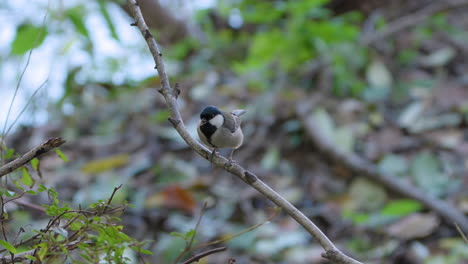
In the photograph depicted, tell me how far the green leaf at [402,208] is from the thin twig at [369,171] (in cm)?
5

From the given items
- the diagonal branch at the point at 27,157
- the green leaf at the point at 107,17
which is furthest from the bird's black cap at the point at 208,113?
the diagonal branch at the point at 27,157

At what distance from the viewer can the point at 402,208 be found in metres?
3.37

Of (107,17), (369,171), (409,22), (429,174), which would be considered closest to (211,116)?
(107,17)

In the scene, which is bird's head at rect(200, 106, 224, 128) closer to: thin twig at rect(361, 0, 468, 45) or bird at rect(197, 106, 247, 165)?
bird at rect(197, 106, 247, 165)

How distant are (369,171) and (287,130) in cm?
86

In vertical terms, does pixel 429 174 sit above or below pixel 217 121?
above

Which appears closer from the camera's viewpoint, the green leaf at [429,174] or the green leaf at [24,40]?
the green leaf at [24,40]

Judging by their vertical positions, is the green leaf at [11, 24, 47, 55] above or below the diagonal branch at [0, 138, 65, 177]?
above

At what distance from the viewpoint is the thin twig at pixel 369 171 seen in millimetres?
3277

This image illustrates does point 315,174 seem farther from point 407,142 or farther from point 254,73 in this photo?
point 254,73

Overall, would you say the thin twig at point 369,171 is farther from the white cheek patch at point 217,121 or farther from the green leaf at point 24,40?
the green leaf at point 24,40

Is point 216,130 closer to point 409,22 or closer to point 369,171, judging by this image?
point 369,171

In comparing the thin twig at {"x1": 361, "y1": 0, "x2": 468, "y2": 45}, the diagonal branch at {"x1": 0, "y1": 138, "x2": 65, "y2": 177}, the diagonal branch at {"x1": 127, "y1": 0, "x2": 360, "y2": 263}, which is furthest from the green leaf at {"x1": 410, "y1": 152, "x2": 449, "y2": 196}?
the diagonal branch at {"x1": 0, "y1": 138, "x2": 65, "y2": 177}

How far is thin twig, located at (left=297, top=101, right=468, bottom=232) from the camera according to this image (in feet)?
10.8
